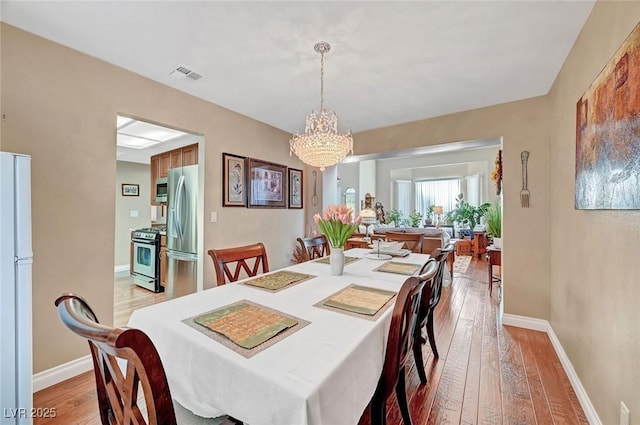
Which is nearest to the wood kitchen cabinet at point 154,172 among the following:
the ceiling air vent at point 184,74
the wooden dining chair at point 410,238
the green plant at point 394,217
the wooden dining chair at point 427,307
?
the ceiling air vent at point 184,74

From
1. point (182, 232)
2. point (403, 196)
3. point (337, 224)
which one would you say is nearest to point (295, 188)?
point (182, 232)

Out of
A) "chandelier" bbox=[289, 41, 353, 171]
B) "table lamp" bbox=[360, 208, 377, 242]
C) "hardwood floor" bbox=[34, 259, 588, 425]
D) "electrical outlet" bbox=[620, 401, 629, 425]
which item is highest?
"chandelier" bbox=[289, 41, 353, 171]

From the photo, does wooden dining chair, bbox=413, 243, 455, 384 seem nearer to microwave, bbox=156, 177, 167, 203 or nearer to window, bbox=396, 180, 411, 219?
microwave, bbox=156, 177, 167, 203

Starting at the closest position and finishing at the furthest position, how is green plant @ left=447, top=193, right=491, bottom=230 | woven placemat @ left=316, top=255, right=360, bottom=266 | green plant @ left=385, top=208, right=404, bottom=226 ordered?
woven placemat @ left=316, top=255, right=360, bottom=266
green plant @ left=447, top=193, right=491, bottom=230
green plant @ left=385, top=208, right=404, bottom=226

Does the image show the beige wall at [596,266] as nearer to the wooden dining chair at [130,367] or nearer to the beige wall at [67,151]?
the wooden dining chair at [130,367]

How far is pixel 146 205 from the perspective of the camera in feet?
18.4

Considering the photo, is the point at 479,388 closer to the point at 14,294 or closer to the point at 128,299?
the point at 14,294

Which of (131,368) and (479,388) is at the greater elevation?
(131,368)

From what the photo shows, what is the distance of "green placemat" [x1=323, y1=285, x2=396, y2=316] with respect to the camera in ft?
4.11

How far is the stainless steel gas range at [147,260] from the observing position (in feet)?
13.2

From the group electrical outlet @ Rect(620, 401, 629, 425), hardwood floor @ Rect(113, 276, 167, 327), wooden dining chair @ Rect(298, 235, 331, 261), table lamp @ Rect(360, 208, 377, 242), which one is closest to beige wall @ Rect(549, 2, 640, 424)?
electrical outlet @ Rect(620, 401, 629, 425)

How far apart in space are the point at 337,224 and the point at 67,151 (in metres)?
2.11

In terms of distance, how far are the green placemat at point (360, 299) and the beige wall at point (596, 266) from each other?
1.05 m

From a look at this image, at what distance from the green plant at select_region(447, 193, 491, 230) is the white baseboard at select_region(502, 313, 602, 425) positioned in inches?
249
